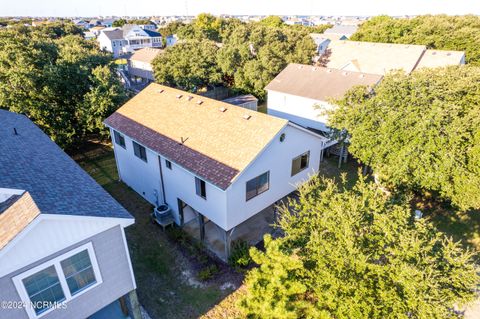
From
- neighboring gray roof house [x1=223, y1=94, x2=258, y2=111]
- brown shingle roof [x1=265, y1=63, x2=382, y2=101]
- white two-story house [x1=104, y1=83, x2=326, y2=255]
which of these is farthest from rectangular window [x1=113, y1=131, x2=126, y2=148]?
neighboring gray roof house [x1=223, y1=94, x2=258, y2=111]

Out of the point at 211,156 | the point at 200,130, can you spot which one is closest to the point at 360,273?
the point at 211,156

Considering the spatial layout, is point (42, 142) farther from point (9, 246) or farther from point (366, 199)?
point (366, 199)

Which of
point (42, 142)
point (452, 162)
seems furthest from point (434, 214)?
point (42, 142)

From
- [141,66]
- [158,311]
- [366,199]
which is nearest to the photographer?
[366,199]

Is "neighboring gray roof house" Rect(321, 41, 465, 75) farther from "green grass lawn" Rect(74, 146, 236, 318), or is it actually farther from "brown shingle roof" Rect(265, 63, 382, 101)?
"green grass lawn" Rect(74, 146, 236, 318)

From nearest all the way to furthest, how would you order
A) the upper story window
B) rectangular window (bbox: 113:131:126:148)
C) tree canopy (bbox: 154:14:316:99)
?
the upper story window
rectangular window (bbox: 113:131:126:148)
tree canopy (bbox: 154:14:316:99)
